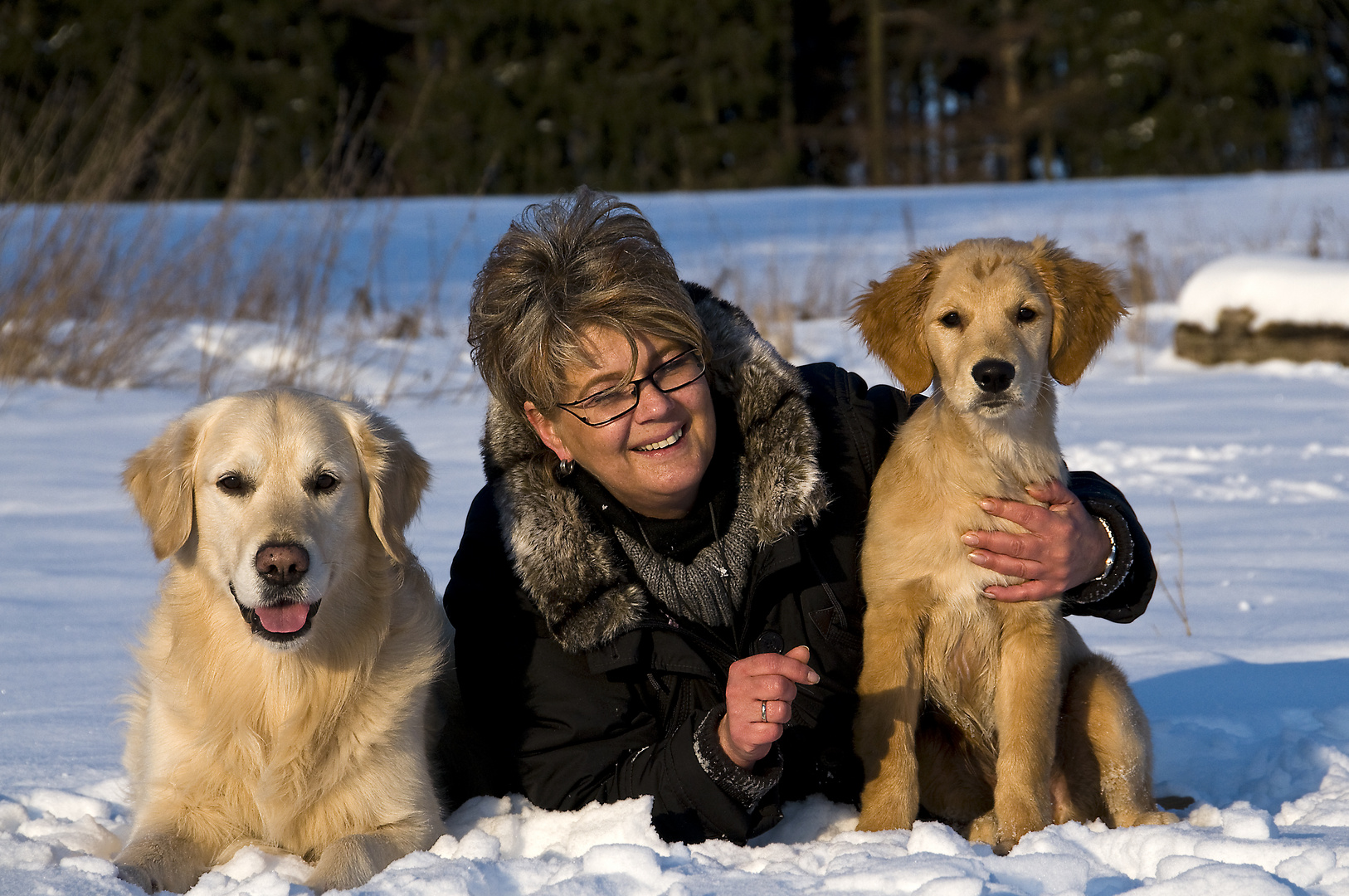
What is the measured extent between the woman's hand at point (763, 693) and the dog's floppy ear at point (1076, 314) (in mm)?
955

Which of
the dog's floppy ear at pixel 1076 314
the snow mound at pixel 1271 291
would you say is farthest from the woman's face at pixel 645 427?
the snow mound at pixel 1271 291

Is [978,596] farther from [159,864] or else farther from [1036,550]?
[159,864]

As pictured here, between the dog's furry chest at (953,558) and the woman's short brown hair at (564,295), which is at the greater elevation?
the woman's short brown hair at (564,295)

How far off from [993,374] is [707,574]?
0.74 m

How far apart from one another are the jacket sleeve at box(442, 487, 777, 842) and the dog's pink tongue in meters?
0.50

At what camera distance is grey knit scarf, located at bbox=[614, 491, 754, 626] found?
2689 millimetres

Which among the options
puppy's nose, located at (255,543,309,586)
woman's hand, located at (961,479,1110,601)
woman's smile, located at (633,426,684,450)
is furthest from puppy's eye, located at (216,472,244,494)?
woman's hand, located at (961,479,1110,601)

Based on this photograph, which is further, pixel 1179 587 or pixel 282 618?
pixel 1179 587

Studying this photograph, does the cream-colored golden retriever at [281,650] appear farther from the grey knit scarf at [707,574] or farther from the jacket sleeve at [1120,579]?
the jacket sleeve at [1120,579]

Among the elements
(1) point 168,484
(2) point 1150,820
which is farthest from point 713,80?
(2) point 1150,820

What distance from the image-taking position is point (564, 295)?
2.69 metres

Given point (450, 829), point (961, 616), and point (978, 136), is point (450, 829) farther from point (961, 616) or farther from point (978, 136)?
point (978, 136)

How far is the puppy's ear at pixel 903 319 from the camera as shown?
2.81 metres

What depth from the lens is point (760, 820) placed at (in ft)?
8.50
